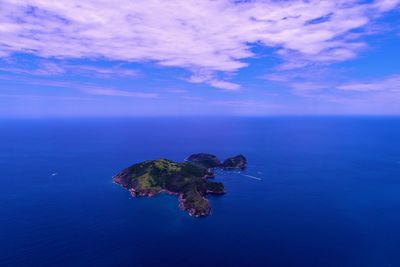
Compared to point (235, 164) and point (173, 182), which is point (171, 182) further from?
point (235, 164)

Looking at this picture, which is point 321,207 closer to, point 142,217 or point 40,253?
point 142,217

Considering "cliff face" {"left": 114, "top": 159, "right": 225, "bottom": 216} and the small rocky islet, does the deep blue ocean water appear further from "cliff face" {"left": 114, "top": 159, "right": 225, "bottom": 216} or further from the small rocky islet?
"cliff face" {"left": 114, "top": 159, "right": 225, "bottom": 216}

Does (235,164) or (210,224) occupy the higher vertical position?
(235,164)

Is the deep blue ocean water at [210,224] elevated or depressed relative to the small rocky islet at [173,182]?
depressed

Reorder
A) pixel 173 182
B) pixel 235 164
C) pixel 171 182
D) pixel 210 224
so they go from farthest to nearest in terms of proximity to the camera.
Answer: pixel 235 164, pixel 171 182, pixel 173 182, pixel 210 224

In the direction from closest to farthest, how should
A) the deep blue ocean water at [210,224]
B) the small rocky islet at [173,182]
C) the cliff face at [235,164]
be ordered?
1. the deep blue ocean water at [210,224]
2. the small rocky islet at [173,182]
3. the cliff face at [235,164]

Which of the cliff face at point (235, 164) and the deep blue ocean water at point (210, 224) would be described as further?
the cliff face at point (235, 164)

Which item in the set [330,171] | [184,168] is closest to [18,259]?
[184,168]

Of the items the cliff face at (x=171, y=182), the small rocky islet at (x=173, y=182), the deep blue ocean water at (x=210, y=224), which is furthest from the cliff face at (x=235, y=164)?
the cliff face at (x=171, y=182)

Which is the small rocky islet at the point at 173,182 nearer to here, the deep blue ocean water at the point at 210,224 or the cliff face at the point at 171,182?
the cliff face at the point at 171,182

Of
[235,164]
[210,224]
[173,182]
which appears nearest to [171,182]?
[173,182]

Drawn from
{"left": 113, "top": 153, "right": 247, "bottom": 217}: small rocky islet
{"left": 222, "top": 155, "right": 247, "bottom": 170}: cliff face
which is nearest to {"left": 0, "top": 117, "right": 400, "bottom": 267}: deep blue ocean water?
{"left": 113, "top": 153, "right": 247, "bottom": 217}: small rocky islet
